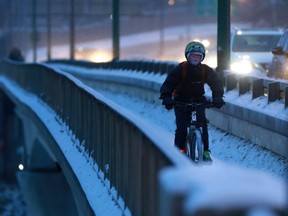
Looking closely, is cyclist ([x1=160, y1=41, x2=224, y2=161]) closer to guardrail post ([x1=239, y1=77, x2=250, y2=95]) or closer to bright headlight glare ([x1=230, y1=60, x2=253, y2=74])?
guardrail post ([x1=239, y1=77, x2=250, y2=95])

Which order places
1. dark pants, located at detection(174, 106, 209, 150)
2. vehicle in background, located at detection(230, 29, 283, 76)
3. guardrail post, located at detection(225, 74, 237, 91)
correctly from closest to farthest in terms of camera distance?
dark pants, located at detection(174, 106, 209, 150) < guardrail post, located at detection(225, 74, 237, 91) < vehicle in background, located at detection(230, 29, 283, 76)

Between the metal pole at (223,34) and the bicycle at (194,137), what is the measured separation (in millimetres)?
7631

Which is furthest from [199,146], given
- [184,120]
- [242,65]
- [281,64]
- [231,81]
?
[242,65]

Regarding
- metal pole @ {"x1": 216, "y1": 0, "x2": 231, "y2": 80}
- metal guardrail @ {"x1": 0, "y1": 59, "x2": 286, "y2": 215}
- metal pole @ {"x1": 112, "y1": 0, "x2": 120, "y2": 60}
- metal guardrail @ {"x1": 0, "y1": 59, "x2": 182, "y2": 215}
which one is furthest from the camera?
metal pole @ {"x1": 112, "y1": 0, "x2": 120, "y2": 60}

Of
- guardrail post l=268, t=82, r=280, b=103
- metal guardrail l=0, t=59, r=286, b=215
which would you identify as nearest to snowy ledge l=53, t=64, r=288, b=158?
guardrail post l=268, t=82, r=280, b=103

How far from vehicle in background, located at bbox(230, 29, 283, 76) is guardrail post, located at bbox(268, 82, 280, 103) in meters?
15.6

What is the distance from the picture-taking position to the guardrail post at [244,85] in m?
15.8

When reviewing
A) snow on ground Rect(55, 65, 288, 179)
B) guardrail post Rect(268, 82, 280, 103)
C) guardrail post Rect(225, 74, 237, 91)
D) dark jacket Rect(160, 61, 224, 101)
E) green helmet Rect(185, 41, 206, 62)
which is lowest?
snow on ground Rect(55, 65, 288, 179)

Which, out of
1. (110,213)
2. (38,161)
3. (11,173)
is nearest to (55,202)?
(38,161)

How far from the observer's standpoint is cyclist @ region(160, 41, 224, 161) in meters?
10.6

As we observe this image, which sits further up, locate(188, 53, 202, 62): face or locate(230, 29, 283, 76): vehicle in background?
locate(188, 53, 202, 62): face

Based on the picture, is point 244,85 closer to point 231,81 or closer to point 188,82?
point 231,81

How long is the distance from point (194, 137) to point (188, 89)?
519 mm

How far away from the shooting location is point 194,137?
35.2 feet
